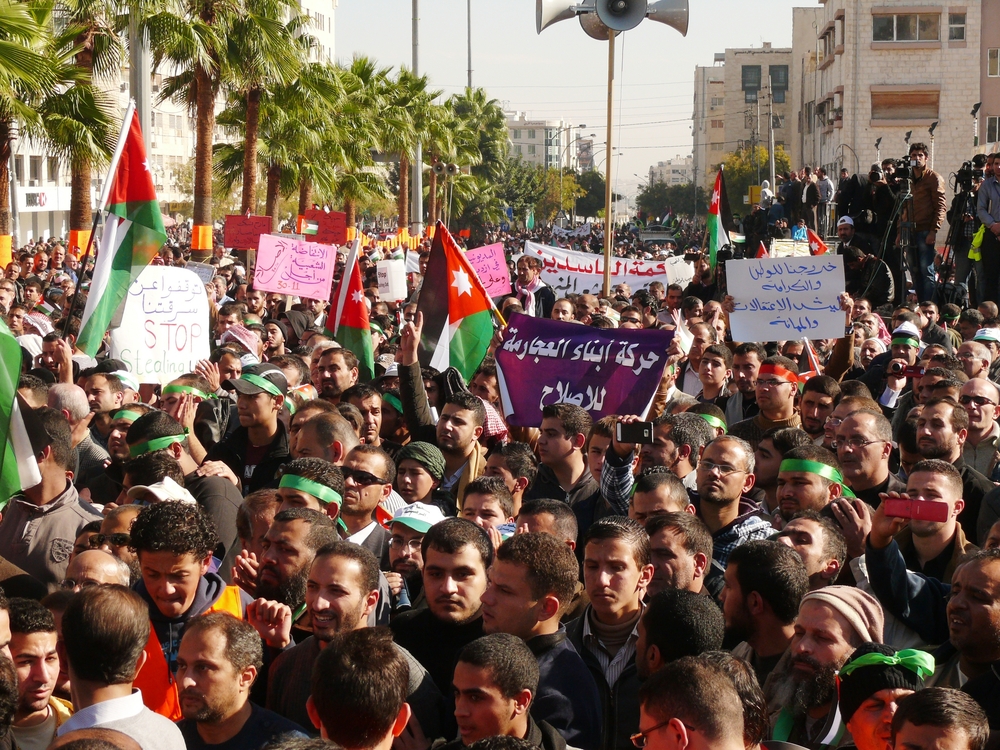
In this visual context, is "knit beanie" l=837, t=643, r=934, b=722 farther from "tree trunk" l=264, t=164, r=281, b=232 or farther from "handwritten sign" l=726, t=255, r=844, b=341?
"tree trunk" l=264, t=164, r=281, b=232

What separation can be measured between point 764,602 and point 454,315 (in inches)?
208

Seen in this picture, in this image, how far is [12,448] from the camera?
5.16m

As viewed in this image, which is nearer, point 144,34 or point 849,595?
point 849,595

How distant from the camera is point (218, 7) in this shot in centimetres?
2453

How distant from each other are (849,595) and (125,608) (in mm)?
2240

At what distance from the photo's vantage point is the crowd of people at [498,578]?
140 inches

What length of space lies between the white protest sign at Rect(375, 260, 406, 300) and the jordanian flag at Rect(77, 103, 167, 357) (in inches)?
308

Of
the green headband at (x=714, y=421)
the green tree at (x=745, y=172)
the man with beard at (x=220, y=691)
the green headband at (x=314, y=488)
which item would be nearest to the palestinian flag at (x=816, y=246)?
the green headband at (x=714, y=421)

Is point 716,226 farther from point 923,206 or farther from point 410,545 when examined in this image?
point 410,545

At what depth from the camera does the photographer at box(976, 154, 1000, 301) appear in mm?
14516

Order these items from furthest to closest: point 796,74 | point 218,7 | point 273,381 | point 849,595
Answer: point 796,74
point 218,7
point 273,381
point 849,595

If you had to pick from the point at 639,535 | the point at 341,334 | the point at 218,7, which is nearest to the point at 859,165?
the point at 218,7

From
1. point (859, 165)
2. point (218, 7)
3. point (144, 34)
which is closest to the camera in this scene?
point (144, 34)

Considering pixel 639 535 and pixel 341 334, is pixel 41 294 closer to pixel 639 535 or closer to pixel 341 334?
pixel 341 334
